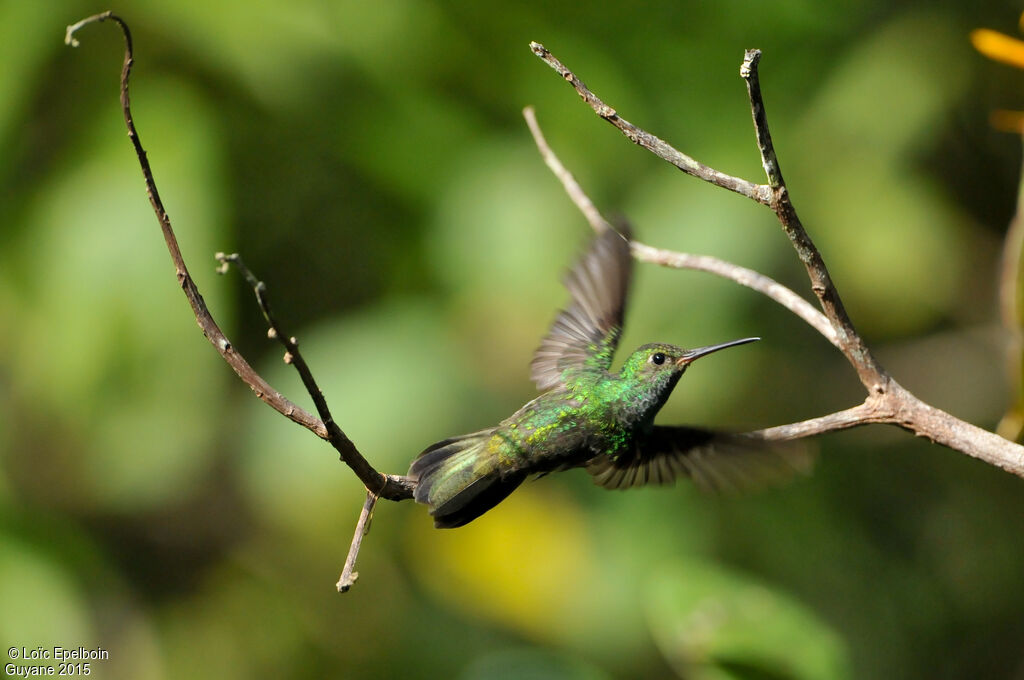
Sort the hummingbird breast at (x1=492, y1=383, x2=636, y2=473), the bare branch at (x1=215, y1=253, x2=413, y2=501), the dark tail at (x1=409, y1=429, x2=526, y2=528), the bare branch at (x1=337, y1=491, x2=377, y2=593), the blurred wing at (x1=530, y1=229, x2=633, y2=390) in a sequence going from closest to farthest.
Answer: the bare branch at (x1=215, y1=253, x2=413, y2=501) < the bare branch at (x1=337, y1=491, x2=377, y2=593) < the dark tail at (x1=409, y1=429, x2=526, y2=528) < the hummingbird breast at (x1=492, y1=383, x2=636, y2=473) < the blurred wing at (x1=530, y1=229, x2=633, y2=390)

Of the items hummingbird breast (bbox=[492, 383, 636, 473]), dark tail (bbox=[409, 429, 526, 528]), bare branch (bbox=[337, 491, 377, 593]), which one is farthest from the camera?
hummingbird breast (bbox=[492, 383, 636, 473])

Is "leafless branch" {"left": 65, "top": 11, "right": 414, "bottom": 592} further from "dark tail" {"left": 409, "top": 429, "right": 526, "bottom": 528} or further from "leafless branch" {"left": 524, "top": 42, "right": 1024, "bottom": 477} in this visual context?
"leafless branch" {"left": 524, "top": 42, "right": 1024, "bottom": 477}

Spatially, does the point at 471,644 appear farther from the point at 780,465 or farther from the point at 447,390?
the point at 780,465

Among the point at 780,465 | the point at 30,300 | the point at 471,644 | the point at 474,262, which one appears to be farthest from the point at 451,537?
the point at 780,465

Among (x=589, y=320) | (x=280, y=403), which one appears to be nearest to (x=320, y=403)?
(x=280, y=403)

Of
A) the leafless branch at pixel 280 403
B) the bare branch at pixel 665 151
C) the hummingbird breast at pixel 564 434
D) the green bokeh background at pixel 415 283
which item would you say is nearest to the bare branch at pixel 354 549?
the leafless branch at pixel 280 403

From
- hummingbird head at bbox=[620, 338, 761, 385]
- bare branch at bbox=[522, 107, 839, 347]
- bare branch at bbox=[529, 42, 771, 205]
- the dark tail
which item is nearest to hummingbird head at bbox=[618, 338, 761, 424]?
hummingbird head at bbox=[620, 338, 761, 385]

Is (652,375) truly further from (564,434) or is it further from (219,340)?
(219,340)
